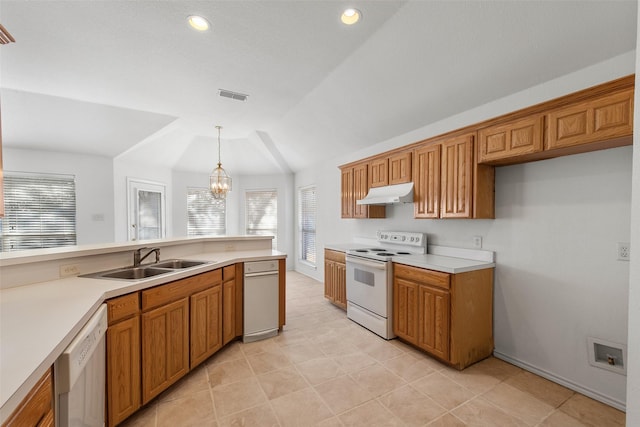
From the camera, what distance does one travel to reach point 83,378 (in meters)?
1.29

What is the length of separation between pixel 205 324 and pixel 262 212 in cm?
485

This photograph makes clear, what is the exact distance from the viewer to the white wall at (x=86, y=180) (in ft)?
14.9

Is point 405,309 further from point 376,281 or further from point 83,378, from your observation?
point 83,378

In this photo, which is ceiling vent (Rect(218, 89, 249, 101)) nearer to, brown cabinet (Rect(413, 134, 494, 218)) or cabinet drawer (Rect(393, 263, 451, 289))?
brown cabinet (Rect(413, 134, 494, 218))

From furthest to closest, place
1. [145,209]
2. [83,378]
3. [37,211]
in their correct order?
[145,209] → [37,211] → [83,378]

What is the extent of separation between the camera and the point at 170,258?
2.91m

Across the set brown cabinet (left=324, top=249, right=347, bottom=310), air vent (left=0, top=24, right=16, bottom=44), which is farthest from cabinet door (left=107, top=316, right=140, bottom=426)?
brown cabinet (left=324, top=249, right=347, bottom=310)

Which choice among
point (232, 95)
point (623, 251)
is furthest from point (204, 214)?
point (623, 251)

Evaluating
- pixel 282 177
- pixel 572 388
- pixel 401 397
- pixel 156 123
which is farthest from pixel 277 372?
pixel 282 177

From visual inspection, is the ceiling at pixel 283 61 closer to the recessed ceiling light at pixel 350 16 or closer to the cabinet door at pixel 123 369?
the recessed ceiling light at pixel 350 16

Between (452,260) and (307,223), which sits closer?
(452,260)

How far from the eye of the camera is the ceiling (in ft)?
6.78

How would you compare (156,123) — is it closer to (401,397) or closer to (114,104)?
(114,104)

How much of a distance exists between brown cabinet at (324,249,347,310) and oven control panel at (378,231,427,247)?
663 mm
